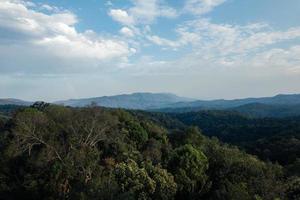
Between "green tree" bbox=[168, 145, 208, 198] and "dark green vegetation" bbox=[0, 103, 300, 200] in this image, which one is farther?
"green tree" bbox=[168, 145, 208, 198]

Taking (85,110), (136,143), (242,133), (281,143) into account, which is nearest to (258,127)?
(242,133)

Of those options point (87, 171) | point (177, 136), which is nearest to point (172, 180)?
point (87, 171)

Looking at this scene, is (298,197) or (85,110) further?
(85,110)

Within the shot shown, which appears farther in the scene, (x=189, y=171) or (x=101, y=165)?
(x=101, y=165)

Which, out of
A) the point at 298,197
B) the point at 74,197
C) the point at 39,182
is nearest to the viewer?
the point at 298,197

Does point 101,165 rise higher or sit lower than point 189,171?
higher

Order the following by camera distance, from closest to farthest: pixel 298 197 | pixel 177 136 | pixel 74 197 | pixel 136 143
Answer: pixel 298 197 < pixel 74 197 < pixel 136 143 < pixel 177 136

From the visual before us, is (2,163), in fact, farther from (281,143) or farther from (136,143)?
(281,143)

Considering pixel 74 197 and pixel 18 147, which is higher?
pixel 18 147

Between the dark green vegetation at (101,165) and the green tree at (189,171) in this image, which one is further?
the green tree at (189,171)
